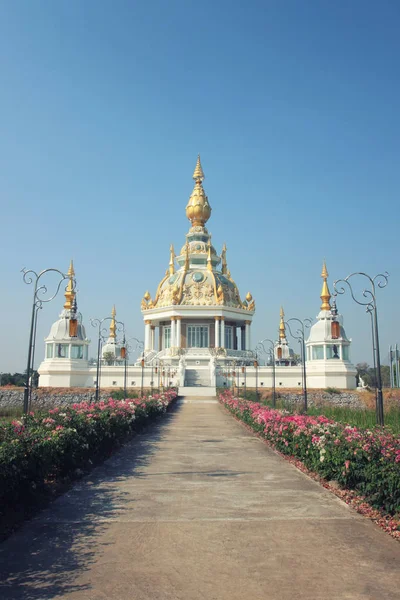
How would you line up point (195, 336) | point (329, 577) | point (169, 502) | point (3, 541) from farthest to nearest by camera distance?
point (195, 336)
point (169, 502)
point (3, 541)
point (329, 577)

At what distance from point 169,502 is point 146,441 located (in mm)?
8642

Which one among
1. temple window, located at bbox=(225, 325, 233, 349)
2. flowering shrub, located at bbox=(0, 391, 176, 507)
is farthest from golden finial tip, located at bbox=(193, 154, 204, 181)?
flowering shrub, located at bbox=(0, 391, 176, 507)

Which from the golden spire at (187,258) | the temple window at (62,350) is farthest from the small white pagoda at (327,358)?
the temple window at (62,350)

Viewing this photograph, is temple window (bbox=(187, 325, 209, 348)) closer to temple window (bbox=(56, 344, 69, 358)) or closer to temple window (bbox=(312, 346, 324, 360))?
temple window (bbox=(312, 346, 324, 360))

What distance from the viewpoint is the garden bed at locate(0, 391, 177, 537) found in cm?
785

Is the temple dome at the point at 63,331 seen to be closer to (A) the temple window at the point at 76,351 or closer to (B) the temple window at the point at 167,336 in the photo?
(A) the temple window at the point at 76,351

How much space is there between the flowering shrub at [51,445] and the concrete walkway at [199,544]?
21.2 inches

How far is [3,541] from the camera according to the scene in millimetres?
6914

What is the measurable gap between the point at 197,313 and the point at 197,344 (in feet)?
12.7

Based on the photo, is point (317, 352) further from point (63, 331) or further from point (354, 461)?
point (354, 461)

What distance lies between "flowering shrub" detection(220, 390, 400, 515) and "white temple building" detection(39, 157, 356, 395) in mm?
24655

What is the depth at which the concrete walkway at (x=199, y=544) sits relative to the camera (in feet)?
17.9

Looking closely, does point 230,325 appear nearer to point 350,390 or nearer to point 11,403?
point 350,390

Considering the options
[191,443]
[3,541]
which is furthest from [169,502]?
[191,443]
